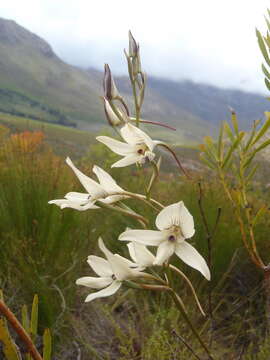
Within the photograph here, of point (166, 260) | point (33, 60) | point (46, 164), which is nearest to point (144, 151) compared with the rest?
point (166, 260)

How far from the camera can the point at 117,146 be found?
1.24 meters

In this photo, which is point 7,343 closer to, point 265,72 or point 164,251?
point 164,251

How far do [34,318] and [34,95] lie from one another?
16654 centimetres

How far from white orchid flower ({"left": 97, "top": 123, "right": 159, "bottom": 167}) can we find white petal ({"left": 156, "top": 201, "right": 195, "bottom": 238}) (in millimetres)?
184

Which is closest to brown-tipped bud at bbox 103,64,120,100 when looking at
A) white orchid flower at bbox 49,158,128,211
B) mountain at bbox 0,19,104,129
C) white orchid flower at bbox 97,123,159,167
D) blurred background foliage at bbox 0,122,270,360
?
white orchid flower at bbox 97,123,159,167

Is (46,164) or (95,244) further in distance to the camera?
(46,164)

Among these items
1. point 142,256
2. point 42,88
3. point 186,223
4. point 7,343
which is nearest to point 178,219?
point 186,223

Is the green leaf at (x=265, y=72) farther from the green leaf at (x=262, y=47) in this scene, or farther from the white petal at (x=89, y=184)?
the white petal at (x=89, y=184)

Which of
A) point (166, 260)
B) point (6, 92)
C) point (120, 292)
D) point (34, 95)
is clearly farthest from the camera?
point (34, 95)

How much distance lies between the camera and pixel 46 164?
3457mm

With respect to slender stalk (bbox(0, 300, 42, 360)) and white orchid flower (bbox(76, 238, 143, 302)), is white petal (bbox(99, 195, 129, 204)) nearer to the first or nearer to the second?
white orchid flower (bbox(76, 238, 143, 302))

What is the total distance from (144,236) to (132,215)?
0.16m

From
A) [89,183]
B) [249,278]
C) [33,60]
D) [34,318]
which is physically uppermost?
[33,60]

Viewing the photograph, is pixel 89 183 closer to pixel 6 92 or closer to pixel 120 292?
pixel 120 292
